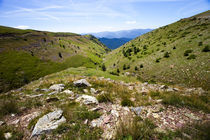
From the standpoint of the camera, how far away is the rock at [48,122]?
317 cm

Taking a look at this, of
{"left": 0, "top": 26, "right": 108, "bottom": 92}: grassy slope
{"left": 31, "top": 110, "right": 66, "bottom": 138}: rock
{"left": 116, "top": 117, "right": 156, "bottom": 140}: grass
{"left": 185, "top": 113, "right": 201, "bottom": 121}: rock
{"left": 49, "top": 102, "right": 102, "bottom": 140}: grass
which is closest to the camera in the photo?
{"left": 116, "top": 117, "right": 156, "bottom": 140}: grass

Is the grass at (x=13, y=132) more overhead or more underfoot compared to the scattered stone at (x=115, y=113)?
more underfoot

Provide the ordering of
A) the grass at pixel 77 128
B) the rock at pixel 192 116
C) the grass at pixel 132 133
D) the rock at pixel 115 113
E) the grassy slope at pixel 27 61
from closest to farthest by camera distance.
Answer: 1. the grass at pixel 132 133
2. the grass at pixel 77 128
3. the rock at pixel 192 116
4. the rock at pixel 115 113
5. the grassy slope at pixel 27 61

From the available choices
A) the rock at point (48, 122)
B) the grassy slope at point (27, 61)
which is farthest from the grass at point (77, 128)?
the grassy slope at point (27, 61)

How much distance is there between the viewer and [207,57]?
1269 centimetres

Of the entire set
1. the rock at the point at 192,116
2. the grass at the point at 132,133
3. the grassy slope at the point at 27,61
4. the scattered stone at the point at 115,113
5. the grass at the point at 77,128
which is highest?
the grass at the point at 132,133

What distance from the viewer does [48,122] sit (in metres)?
3.51

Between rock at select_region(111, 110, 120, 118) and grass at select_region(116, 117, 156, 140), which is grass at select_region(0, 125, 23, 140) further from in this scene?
rock at select_region(111, 110, 120, 118)

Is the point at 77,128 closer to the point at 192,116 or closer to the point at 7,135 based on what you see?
the point at 7,135

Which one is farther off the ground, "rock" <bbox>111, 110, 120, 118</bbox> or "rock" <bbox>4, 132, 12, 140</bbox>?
"rock" <bbox>111, 110, 120, 118</bbox>

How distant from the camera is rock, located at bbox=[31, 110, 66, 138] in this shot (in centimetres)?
317

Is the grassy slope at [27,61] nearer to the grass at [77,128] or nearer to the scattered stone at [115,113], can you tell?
the grass at [77,128]

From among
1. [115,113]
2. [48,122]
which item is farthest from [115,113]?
[48,122]

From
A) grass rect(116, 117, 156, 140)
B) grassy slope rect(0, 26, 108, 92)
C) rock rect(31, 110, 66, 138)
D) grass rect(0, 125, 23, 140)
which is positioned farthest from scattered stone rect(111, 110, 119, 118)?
grassy slope rect(0, 26, 108, 92)
